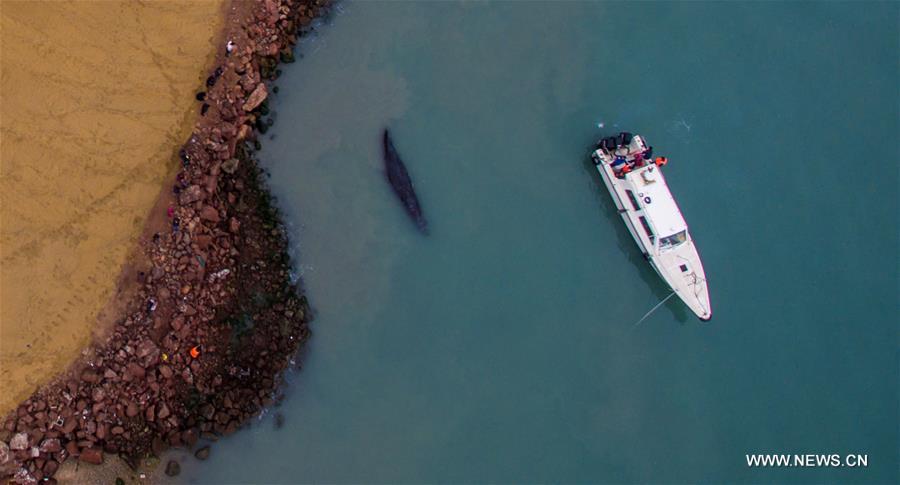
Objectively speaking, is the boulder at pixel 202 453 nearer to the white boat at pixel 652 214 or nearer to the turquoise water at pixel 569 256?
the turquoise water at pixel 569 256

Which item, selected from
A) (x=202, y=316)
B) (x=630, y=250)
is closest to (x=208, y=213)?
(x=202, y=316)

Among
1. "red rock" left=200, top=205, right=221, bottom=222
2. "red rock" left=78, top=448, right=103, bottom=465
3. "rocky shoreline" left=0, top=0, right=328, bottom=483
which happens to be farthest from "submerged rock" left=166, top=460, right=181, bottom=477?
"red rock" left=200, top=205, right=221, bottom=222

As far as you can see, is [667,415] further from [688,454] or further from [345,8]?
[345,8]

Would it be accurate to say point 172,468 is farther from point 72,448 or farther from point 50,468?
point 50,468

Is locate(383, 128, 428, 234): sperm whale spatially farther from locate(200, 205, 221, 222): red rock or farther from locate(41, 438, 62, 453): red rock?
locate(41, 438, 62, 453): red rock

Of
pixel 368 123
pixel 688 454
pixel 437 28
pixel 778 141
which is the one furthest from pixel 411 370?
pixel 778 141
